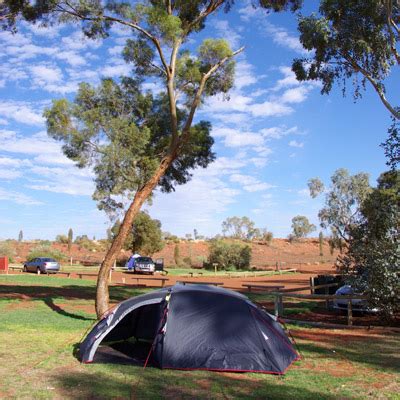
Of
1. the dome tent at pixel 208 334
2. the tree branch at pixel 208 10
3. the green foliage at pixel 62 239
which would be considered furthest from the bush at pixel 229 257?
the dome tent at pixel 208 334

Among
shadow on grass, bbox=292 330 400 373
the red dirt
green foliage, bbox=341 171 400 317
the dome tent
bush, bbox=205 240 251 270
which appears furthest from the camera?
the red dirt

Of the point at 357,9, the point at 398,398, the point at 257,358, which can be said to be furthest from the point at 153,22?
the point at 398,398

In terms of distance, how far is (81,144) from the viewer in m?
19.9

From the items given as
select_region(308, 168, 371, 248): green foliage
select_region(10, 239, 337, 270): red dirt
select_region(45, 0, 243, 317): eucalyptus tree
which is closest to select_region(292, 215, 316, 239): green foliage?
select_region(10, 239, 337, 270): red dirt

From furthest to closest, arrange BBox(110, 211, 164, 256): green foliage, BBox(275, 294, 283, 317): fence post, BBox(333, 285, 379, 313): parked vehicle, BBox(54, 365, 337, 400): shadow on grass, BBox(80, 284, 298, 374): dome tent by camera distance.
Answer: BBox(110, 211, 164, 256): green foliage
BBox(275, 294, 283, 317): fence post
BBox(333, 285, 379, 313): parked vehicle
BBox(80, 284, 298, 374): dome tent
BBox(54, 365, 337, 400): shadow on grass

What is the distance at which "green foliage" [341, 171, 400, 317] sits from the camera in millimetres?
11859

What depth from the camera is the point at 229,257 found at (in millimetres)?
49094

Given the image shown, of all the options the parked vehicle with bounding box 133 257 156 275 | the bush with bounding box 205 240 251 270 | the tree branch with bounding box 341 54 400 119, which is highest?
the tree branch with bounding box 341 54 400 119

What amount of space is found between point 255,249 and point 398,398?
6999 cm

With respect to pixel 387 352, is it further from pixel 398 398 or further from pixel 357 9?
pixel 357 9

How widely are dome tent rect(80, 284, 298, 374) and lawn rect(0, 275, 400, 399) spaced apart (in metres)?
0.24

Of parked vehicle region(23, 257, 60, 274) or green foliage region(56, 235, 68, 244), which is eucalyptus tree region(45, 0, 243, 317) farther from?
green foliage region(56, 235, 68, 244)

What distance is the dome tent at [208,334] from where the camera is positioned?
764 cm

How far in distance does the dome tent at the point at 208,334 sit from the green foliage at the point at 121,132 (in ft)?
35.1
